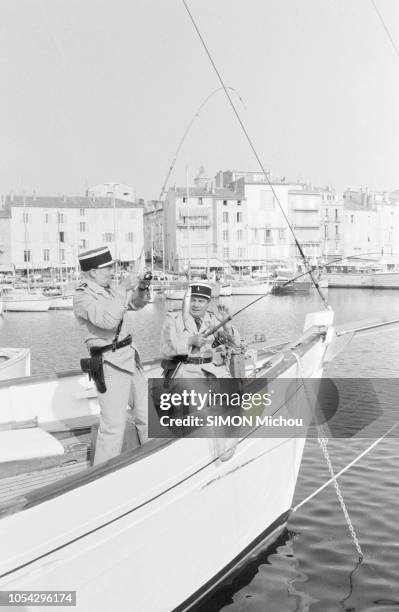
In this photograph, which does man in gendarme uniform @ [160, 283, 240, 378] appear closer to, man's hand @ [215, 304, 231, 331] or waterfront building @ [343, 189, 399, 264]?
man's hand @ [215, 304, 231, 331]

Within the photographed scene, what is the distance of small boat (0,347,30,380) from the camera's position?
34.6 ft

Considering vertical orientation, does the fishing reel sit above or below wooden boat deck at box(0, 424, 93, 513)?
above

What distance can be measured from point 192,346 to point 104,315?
87 cm

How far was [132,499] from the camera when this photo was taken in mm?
4410

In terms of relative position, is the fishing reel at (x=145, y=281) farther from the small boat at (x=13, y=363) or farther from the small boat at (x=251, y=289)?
the small boat at (x=251, y=289)

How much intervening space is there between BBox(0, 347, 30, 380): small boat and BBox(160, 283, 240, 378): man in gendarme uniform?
5350 millimetres

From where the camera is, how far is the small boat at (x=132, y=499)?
3951 millimetres

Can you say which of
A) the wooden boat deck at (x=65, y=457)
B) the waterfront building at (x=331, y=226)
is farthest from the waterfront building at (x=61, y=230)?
the wooden boat deck at (x=65, y=457)

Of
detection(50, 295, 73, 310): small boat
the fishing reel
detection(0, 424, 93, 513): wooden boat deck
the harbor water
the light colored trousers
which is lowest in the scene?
detection(50, 295, 73, 310): small boat

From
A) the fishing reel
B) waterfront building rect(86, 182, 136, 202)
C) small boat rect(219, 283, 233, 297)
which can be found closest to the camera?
the fishing reel

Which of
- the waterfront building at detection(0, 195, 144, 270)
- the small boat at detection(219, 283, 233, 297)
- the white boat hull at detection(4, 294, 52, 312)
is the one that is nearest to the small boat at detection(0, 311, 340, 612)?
the white boat hull at detection(4, 294, 52, 312)

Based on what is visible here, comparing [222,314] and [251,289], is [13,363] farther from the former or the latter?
[251,289]

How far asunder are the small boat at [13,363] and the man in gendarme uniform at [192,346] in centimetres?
535

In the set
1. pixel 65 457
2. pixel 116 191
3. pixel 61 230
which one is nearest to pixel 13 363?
pixel 65 457
